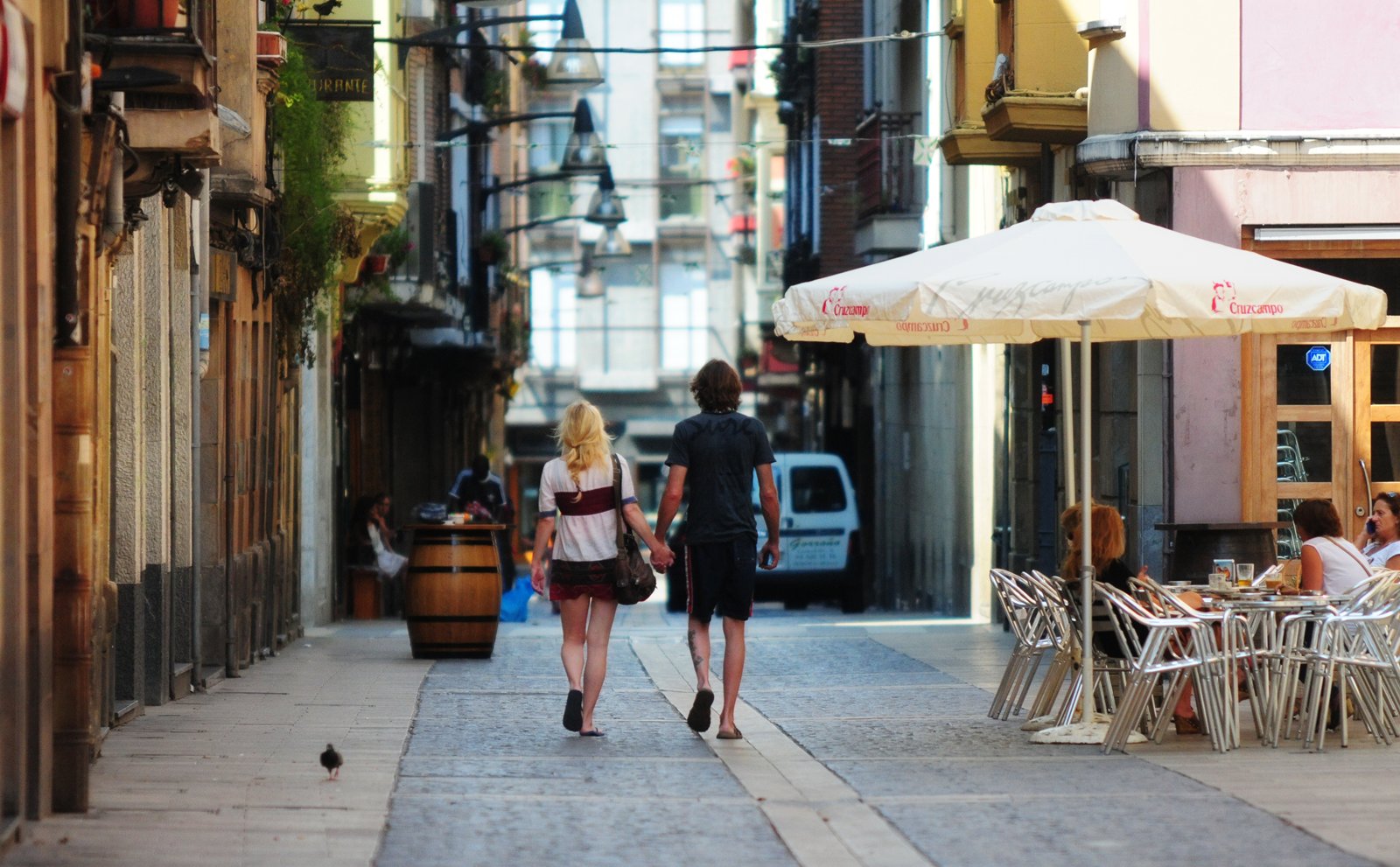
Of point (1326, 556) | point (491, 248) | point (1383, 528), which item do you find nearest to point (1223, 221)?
point (1383, 528)

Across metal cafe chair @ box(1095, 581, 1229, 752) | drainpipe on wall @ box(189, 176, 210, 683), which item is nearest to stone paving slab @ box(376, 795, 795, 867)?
metal cafe chair @ box(1095, 581, 1229, 752)

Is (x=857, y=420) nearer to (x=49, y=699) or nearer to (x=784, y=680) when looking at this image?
(x=784, y=680)

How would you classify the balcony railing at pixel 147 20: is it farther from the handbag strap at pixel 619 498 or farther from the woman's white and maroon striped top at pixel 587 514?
the handbag strap at pixel 619 498

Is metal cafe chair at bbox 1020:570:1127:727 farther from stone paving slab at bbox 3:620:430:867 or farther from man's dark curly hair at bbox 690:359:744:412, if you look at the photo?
stone paving slab at bbox 3:620:430:867

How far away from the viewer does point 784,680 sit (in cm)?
1465

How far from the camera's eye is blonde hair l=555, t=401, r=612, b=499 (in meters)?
11.5

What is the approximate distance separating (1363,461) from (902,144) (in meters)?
13.2

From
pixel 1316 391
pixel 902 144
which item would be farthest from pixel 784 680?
pixel 902 144

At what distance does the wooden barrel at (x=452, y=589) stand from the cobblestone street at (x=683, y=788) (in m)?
2.09

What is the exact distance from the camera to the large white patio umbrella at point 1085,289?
10.4m

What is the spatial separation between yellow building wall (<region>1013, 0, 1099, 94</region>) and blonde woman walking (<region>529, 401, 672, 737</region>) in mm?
7909

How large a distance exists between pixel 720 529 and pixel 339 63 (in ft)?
29.9

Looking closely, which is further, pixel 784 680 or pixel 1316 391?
pixel 1316 391

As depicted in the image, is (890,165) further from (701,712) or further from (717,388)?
(701,712)
